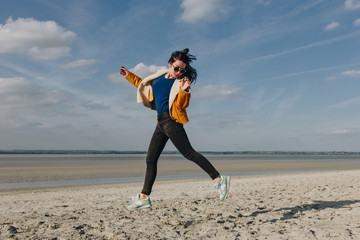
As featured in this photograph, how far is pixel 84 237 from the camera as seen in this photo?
11.2ft

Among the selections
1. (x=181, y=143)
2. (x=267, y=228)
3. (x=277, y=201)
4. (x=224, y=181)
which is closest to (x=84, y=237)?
(x=181, y=143)

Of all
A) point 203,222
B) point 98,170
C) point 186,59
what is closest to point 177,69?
point 186,59

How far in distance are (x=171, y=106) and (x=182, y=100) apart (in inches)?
7.4

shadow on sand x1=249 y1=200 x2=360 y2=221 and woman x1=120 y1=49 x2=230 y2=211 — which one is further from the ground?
woman x1=120 y1=49 x2=230 y2=211

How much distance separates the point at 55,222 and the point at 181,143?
6.43 ft

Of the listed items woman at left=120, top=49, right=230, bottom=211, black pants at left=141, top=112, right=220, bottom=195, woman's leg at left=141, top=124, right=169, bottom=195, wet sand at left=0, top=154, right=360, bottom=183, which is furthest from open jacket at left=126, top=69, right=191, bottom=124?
wet sand at left=0, top=154, right=360, bottom=183

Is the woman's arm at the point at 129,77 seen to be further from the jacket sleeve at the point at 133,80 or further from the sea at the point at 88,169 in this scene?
the sea at the point at 88,169

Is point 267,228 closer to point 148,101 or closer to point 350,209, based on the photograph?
point 350,209

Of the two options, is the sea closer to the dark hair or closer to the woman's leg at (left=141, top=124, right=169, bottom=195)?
the woman's leg at (left=141, top=124, right=169, bottom=195)

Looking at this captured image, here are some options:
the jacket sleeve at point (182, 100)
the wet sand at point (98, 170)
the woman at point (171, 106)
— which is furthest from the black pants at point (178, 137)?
the wet sand at point (98, 170)

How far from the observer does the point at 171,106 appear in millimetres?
3924

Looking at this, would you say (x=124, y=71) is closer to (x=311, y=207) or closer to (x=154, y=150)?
(x=154, y=150)

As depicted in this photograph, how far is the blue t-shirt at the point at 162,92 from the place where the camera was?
4.08 m

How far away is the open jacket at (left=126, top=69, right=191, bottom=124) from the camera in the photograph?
151 inches
